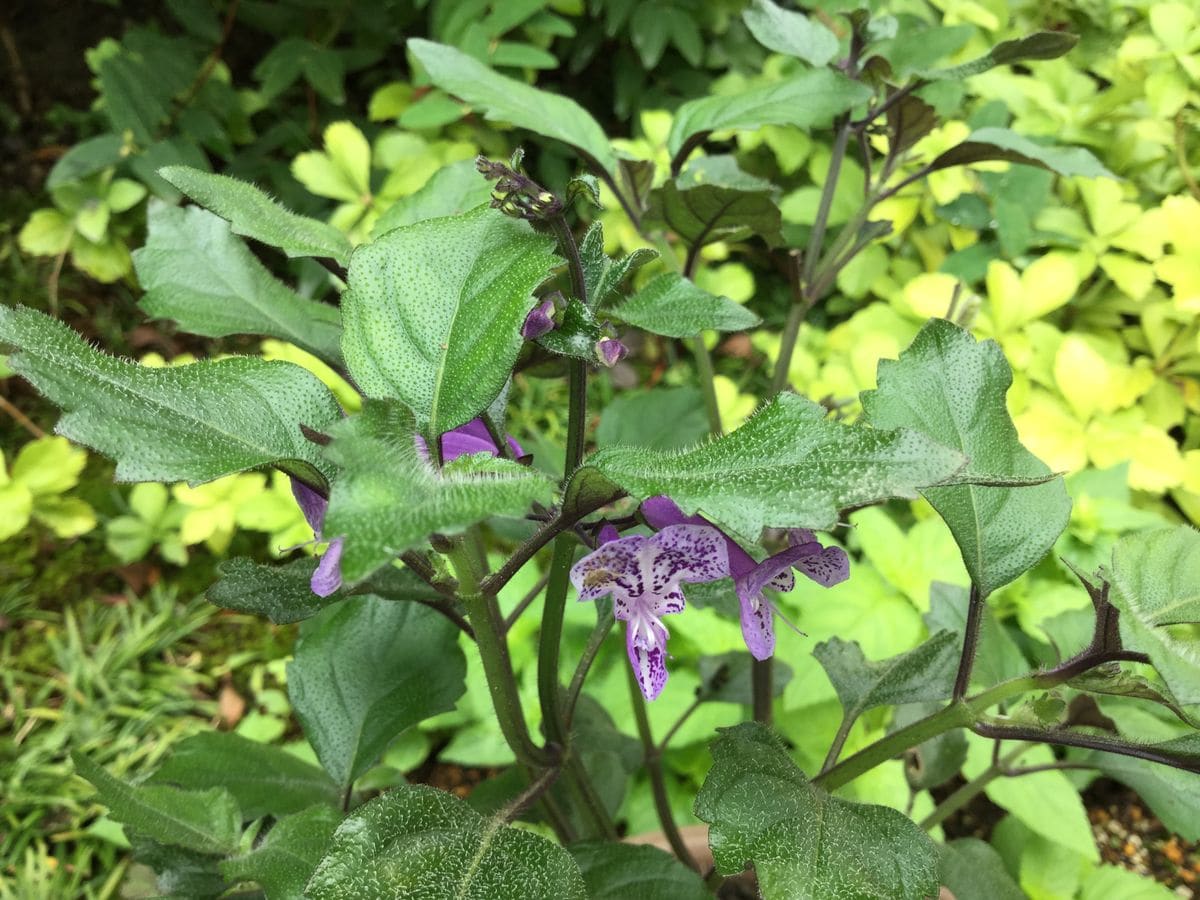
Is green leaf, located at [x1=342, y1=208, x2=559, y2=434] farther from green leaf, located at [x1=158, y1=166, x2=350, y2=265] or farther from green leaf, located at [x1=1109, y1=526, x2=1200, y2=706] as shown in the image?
green leaf, located at [x1=1109, y1=526, x2=1200, y2=706]

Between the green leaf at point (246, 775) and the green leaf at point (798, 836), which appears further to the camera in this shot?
the green leaf at point (246, 775)

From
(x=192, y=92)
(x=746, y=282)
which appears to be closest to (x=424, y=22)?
(x=192, y=92)

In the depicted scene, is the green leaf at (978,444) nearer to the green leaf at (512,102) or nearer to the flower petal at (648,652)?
the flower petal at (648,652)

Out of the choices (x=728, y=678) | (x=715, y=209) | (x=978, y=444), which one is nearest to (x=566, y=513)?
(x=978, y=444)

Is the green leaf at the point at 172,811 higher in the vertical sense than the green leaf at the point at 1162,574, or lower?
lower

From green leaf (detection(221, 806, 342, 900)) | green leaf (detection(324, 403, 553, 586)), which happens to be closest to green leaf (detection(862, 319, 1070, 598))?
green leaf (detection(324, 403, 553, 586))

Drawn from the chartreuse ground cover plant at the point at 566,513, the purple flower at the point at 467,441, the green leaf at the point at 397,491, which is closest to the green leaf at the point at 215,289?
the chartreuse ground cover plant at the point at 566,513
